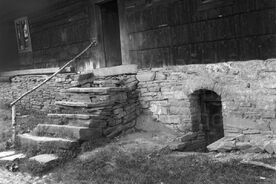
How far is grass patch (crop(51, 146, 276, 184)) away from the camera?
4418 millimetres

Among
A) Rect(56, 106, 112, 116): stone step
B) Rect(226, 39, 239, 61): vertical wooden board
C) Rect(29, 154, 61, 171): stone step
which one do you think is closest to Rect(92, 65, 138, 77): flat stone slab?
Rect(56, 106, 112, 116): stone step

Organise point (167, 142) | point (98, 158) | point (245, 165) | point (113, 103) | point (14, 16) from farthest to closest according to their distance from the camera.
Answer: point (14, 16), point (113, 103), point (167, 142), point (98, 158), point (245, 165)

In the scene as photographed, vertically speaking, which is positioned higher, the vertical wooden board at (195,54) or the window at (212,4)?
the window at (212,4)

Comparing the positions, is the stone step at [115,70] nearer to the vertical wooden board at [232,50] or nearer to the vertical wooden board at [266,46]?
the vertical wooden board at [232,50]

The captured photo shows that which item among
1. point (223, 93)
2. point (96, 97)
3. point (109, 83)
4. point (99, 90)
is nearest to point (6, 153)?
point (96, 97)

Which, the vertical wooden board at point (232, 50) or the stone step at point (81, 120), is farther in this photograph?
the stone step at point (81, 120)

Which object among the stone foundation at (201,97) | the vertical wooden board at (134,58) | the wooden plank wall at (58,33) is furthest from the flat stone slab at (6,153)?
the wooden plank wall at (58,33)

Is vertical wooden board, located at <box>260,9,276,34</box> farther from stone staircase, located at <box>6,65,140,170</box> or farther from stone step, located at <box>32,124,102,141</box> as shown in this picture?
stone step, located at <box>32,124,102,141</box>

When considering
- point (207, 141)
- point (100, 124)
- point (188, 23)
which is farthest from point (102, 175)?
point (188, 23)

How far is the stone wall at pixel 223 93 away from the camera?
5.82m

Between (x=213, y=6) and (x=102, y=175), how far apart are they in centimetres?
398

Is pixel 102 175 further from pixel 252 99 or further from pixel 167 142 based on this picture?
pixel 252 99

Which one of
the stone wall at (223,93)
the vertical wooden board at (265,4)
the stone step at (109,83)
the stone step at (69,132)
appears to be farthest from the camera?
the stone step at (109,83)

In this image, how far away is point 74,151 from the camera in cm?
612
